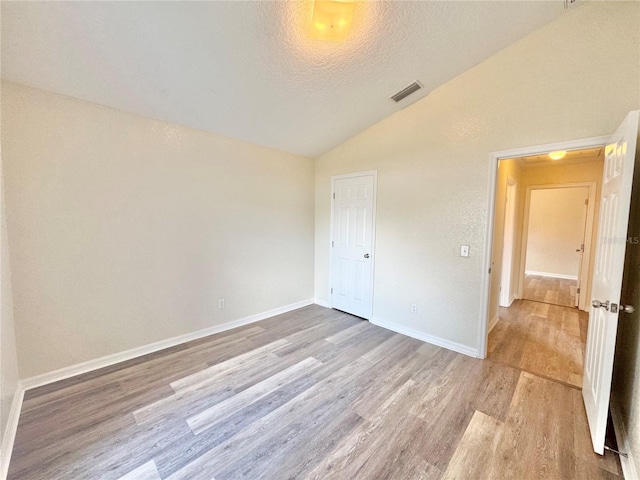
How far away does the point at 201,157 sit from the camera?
3.04 meters

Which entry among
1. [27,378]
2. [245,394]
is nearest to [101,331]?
[27,378]

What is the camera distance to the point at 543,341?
10.3 ft

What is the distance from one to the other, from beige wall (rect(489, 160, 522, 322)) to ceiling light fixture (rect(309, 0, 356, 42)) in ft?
6.74

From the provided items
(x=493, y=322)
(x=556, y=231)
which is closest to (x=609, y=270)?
(x=493, y=322)

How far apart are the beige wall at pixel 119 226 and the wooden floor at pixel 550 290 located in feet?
17.3

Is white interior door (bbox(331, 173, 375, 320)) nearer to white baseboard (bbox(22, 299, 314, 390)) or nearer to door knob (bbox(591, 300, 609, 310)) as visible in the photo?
white baseboard (bbox(22, 299, 314, 390))

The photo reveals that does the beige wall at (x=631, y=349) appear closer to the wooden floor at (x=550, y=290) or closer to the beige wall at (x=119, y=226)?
the wooden floor at (x=550, y=290)

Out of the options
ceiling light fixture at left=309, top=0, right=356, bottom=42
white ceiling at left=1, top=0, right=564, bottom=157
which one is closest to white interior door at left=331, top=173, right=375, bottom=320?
white ceiling at left=1, top=0, right=564, bottom=157

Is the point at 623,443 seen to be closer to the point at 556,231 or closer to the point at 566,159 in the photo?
the point at 566,159

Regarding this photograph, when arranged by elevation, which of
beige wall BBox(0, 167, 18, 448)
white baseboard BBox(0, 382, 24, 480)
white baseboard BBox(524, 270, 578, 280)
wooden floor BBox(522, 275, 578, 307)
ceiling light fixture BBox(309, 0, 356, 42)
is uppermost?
ceiling light fixture BBox(309, 0, 356, 42)

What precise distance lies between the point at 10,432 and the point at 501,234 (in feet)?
17.0

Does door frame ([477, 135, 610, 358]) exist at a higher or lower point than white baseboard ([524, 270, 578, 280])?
higher

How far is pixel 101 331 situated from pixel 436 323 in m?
3.56

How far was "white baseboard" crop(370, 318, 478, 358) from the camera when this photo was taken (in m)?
2.82
